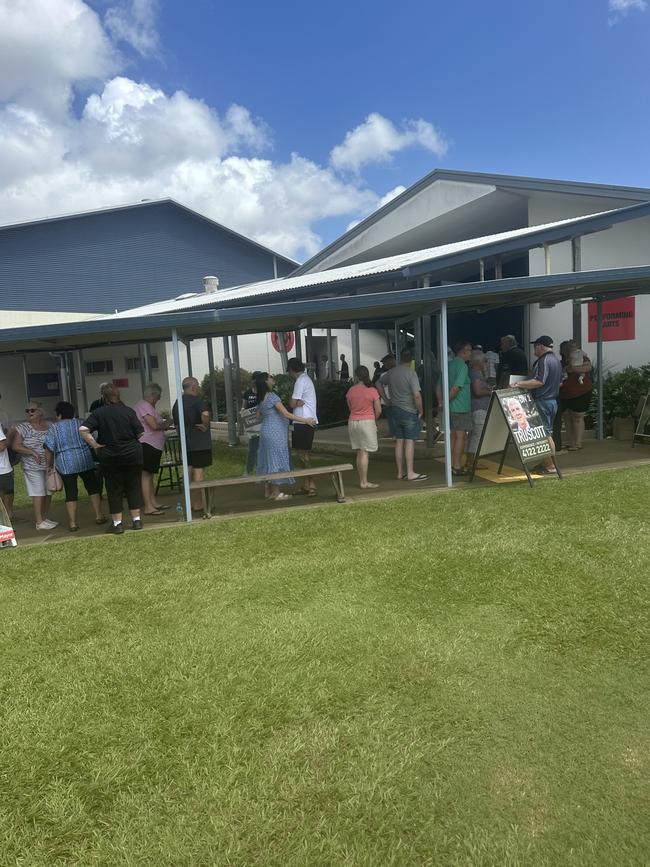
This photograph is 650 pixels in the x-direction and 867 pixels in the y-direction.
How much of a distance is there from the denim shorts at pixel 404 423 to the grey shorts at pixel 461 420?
18.9 inches

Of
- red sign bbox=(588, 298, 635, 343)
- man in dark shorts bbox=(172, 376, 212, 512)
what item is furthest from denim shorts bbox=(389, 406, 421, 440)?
red sign bbox=(588, 298, 635, 343)

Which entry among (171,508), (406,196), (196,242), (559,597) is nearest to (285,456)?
(171,508)

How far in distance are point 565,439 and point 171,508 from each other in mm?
6911

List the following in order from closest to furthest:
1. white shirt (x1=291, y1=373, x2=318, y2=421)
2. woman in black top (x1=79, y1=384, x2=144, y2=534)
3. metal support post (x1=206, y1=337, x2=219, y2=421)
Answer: woman in black top (x1=79, y1=384, x2=144, y2=534)
white shirt (x1=291, y1=373, x2=318, y2=421)
metal support post (x1=206, y1=337, x2=219, y2=421)

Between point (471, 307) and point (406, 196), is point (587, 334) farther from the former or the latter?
point (406, 196)

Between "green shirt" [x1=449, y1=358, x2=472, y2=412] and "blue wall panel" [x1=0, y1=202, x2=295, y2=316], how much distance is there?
19139mm

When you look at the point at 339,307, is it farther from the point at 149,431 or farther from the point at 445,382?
the point at 149,431

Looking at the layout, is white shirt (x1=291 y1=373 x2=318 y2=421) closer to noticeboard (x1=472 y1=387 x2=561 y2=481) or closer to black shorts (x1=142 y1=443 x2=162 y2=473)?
black shorts (x1=142 y1=443 x2=162 y2=473)

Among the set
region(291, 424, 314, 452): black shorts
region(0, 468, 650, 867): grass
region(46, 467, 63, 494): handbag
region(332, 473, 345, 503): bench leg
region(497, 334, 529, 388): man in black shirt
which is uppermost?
region(497, 334, 529, 388): man in black shirt

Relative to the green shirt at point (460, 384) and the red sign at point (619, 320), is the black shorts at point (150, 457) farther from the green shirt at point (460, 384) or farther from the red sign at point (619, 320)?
the red sign at point (619, 320)

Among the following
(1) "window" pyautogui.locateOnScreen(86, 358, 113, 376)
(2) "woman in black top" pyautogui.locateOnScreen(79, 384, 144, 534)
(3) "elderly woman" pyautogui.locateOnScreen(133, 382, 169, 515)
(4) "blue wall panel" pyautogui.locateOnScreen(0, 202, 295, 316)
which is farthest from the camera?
(4) "blue wall panel" pyautogui.locateOnScreen(0, 202, 295, 316)

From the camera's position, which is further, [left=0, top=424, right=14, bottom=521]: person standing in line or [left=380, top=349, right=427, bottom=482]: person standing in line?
[left=380, top=349, right=427, bottom=482]: person standing in line

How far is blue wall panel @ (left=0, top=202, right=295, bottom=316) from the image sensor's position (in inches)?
912

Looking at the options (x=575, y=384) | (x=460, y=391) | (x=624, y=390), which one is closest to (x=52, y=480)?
(x=460, y=391)
